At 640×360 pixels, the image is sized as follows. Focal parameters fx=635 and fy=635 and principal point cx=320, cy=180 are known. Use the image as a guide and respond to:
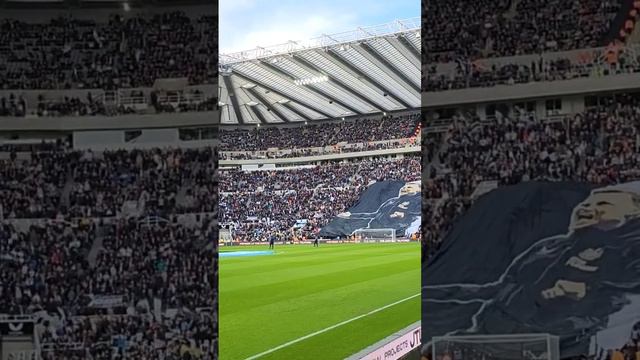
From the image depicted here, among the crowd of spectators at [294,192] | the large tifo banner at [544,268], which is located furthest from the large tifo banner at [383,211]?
the large tifo banner at [544,268]

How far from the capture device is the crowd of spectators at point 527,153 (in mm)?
3062

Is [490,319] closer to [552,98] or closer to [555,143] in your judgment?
[555,143]

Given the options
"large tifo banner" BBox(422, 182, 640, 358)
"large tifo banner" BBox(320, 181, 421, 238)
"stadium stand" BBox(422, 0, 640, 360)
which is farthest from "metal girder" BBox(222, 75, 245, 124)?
"large tifo banner" BBox(422, 182, 640, 358)

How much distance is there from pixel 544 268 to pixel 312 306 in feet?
20.3

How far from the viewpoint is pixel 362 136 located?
33375 millimetres

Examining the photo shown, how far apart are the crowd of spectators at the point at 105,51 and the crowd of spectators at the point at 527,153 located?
1.34m

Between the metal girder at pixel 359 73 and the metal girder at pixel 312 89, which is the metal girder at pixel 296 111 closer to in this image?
the metal girder at pixel 312 89

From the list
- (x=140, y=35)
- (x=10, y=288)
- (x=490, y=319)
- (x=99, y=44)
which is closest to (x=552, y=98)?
(x=490, y=319)

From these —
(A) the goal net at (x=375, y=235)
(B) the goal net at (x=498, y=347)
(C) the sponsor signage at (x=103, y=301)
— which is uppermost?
(C) the sponsor signage at (x=103, y=301)

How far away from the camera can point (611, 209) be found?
3.06m

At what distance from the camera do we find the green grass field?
656 centimetres

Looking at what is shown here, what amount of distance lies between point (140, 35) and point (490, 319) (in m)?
2.30

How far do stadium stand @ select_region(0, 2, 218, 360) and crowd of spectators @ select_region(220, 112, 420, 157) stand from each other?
29334 millimetres

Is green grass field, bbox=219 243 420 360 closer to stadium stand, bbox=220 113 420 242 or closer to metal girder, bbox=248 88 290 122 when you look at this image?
metal girder, bbox=248 88 290 122
